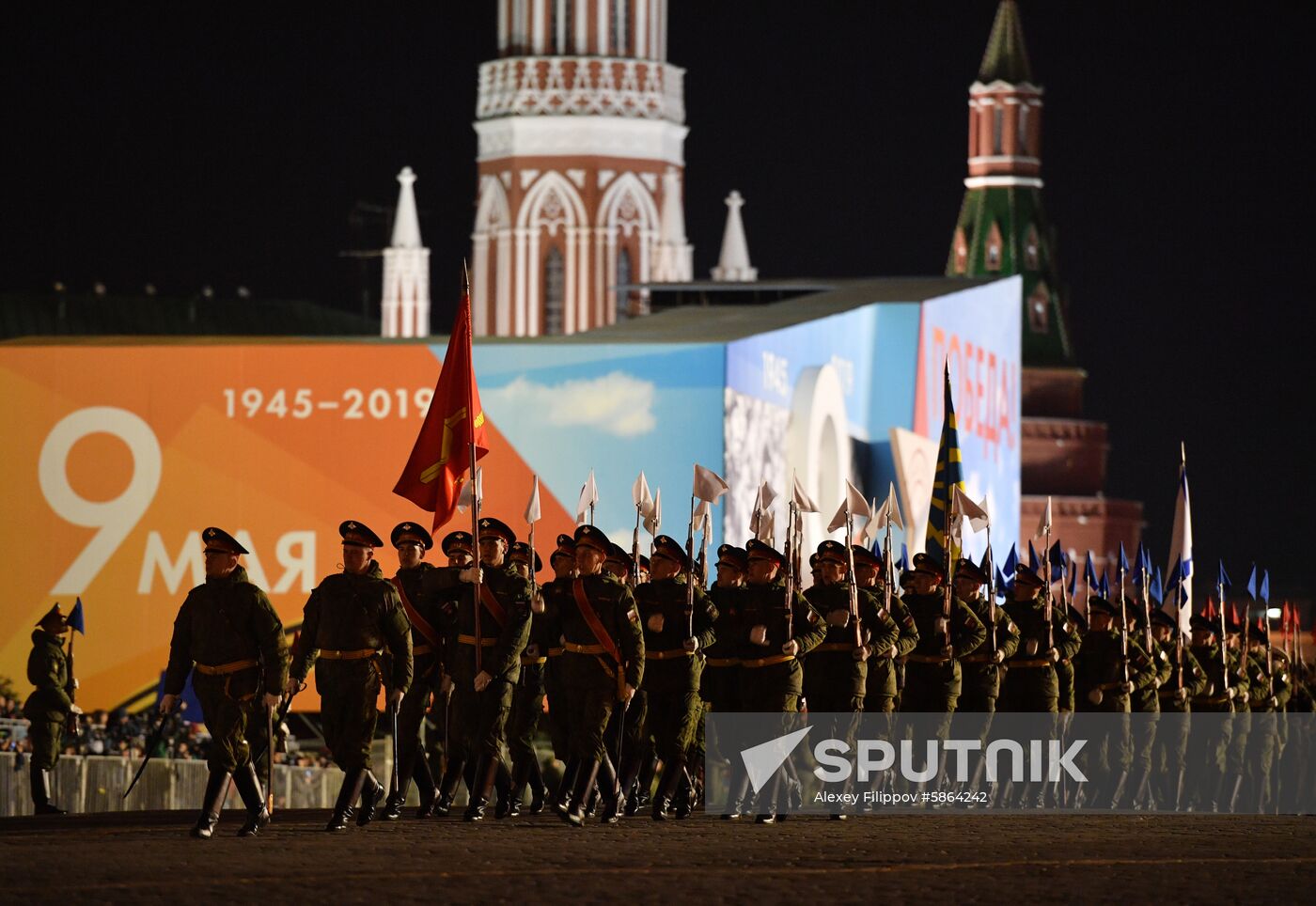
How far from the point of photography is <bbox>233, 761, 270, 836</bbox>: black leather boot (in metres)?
16.8

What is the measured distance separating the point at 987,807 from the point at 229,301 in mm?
76247

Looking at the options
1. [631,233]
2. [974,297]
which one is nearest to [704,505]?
[974,297]

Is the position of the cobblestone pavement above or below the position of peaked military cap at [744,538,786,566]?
below

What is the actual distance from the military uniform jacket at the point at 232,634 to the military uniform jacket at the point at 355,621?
0.50 m

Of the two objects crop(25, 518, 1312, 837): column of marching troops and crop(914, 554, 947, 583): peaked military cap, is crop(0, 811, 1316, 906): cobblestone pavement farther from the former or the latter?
crop(914, 554, 947, 583): peaked military cap

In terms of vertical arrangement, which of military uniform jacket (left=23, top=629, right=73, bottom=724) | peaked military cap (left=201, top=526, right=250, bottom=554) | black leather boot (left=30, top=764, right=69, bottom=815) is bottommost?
black leather boot (left=30, top=764, right=69, bottom=815)

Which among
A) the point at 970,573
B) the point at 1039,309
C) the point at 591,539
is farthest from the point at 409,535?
the point at 1039,309

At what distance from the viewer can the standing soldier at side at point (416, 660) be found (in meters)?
18.2

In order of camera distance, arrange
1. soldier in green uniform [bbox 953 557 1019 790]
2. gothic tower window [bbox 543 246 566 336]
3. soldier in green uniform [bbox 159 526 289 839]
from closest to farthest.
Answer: soldier in green uniform [bbox 159 526 289 839] < soldier in green uniform [bbox 953 557 1019 790] < gothic tower window [bbox 543 246 566 336]

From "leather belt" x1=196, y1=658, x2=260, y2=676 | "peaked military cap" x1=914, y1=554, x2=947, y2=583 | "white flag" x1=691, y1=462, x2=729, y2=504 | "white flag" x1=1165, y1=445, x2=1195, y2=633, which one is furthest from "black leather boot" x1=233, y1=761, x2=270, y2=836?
"white flag" x1=1165, y1=445, x2=1195, y2=633

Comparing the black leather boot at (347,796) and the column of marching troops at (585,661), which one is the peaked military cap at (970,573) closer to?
the column of marching troops at (585,661)

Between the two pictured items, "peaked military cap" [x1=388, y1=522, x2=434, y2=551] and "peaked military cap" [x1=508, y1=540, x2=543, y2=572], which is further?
"peaked military cap" [x1=508, y1=540, x2=543, y2=572]

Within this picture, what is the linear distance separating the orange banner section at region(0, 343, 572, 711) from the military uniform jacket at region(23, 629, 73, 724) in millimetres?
13276

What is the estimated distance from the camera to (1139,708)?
82.9 ft
